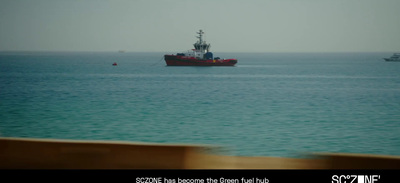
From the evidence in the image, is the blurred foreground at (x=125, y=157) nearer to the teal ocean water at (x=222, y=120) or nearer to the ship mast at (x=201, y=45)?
the teal ocean water at (x=222, y=120)

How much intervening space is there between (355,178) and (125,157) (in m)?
1.96

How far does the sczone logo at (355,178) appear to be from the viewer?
367 centimetres

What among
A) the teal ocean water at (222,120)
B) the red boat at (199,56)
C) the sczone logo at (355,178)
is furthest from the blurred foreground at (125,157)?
the red boat at (199,56)

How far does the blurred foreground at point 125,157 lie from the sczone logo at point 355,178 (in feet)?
0.64

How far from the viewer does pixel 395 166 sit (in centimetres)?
381

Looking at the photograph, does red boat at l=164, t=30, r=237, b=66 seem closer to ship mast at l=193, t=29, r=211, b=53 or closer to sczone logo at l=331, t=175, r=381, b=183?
ship mast at l=193, t=29, r=211, b=53

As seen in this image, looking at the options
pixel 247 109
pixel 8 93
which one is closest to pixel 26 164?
pixel 247 109

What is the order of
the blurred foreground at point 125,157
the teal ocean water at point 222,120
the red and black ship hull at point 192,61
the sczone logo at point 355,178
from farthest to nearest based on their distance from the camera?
the red and black ship hull at point 192,61, the teal ocean water at point 222,120, the blurred foreground at point 125,157, the sczone logo at point 355,178

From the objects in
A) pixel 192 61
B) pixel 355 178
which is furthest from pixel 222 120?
pixel 192 61

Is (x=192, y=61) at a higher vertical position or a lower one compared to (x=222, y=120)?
higher

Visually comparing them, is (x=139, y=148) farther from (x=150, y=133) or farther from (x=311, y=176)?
(x=150, y=133)

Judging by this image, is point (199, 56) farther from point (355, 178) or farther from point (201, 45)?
point (355, 178)

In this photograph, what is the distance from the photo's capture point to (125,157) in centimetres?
421

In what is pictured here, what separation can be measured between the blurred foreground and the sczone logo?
0.19 meters
